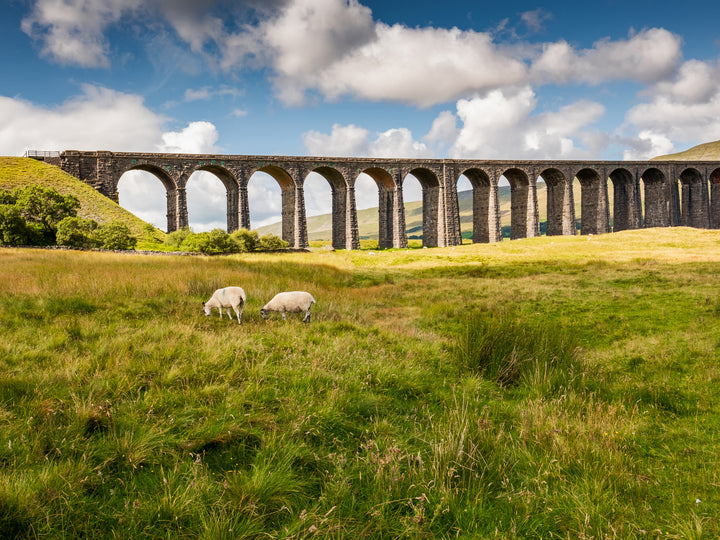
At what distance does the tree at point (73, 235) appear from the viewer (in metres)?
29.8

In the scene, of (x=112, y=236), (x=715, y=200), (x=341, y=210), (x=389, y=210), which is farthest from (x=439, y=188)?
(x=715, y=200)

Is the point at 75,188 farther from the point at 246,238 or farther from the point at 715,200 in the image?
the point at 715,200

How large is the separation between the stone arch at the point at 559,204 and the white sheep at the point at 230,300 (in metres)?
60.5

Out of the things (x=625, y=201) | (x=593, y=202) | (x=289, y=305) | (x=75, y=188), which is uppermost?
(x=625, y=201)

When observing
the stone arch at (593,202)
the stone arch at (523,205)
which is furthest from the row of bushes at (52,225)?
the stone arch at (593,202)

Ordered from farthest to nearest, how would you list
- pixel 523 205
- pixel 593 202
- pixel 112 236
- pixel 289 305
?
1. pixel 593 202
2. pixel 523 205
3. pixel 112 236
4. pixel 289 305

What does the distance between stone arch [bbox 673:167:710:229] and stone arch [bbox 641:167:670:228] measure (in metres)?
5.39

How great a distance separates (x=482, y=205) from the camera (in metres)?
59.8

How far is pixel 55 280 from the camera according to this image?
1040 centimetres

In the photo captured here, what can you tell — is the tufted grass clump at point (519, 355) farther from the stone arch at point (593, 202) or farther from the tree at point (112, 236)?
the stone arch at point (593, 202)

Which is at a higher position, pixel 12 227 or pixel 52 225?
pixel 52 225

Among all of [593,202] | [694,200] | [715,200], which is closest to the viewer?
[593,202]

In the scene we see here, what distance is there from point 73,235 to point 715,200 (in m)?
96.6

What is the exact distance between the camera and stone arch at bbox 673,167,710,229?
72562 mm
